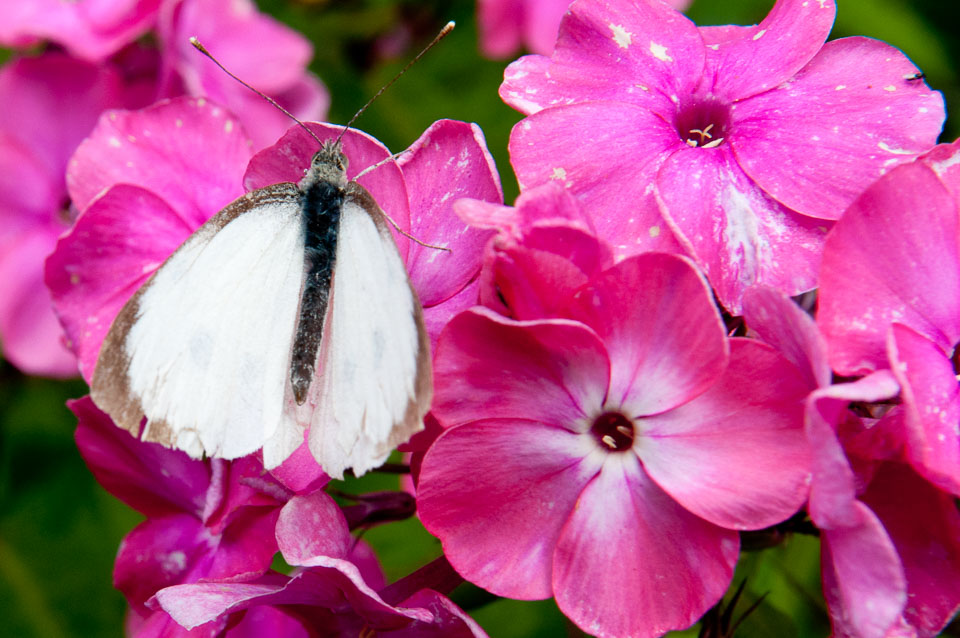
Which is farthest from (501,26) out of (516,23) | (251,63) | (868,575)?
(868,575)

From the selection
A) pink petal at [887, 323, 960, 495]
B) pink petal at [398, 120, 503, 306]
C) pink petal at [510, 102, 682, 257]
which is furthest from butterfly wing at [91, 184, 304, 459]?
pink petal at [887, 323, 960, 495]

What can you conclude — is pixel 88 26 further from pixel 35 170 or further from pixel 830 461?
pixel 830 461

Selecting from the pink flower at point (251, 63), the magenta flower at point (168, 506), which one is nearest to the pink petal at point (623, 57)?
the magenta flower at point (168, 506)

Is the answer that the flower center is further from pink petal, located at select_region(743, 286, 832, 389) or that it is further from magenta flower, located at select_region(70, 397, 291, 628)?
magenta flower, located at select_region(70, 397, 291, 628)

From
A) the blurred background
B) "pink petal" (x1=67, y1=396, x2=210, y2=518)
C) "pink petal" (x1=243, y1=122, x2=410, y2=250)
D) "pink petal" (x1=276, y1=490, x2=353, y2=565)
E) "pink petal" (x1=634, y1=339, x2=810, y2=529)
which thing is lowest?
the blurred background

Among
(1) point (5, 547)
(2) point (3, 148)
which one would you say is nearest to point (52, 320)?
(2) point (3, 148)

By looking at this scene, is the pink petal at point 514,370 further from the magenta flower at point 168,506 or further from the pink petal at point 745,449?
the magenta flower at point 168,506

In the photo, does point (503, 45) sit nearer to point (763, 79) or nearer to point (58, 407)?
point (763, 79)
